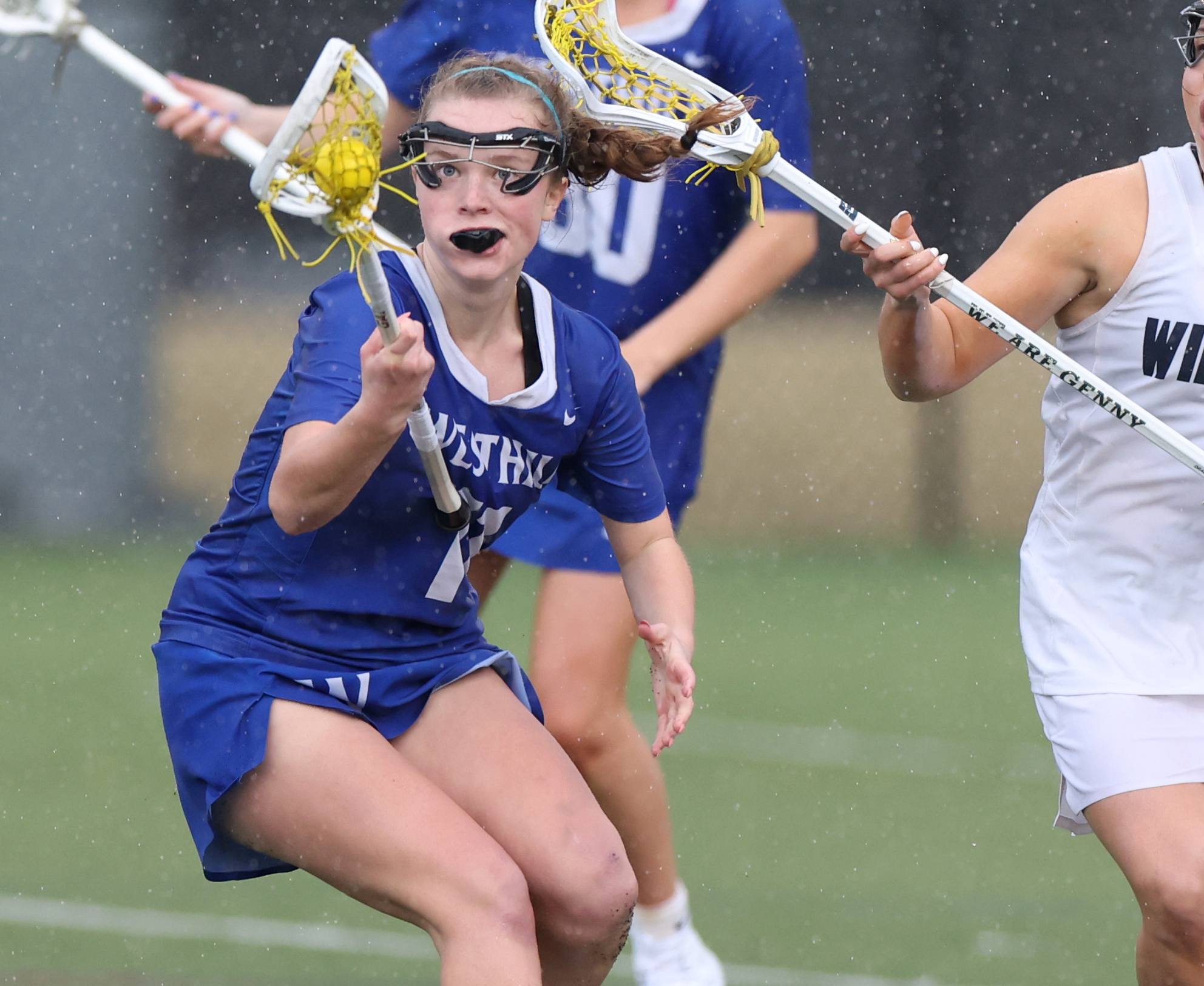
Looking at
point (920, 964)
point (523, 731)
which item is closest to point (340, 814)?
point (523, 731)

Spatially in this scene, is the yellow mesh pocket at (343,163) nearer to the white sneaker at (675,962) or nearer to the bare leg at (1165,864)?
the bare leg at (1165,864)

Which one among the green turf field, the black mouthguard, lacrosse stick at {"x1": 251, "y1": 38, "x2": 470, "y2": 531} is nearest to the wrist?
lacrosse stick at {"x1": 251, "y1": 38, "x2": 470, "y2": 531}

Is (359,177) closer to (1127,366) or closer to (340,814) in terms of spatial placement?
(340,814)

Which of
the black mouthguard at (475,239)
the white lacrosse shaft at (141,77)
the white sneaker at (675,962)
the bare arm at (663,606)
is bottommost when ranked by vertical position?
the white sneaker at (675,962)

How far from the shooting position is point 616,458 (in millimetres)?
3152

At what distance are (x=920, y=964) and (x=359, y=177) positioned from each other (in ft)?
7.98

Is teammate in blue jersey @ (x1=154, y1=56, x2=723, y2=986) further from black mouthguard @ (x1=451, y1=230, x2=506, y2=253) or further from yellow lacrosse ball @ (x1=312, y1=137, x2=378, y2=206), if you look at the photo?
yellow lacrosse ball @ (x1=312, y1=137, x2=378, y2=206)

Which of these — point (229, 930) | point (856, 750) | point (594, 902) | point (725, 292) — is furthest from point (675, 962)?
point (856, 750)

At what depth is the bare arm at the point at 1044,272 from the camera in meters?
3.11

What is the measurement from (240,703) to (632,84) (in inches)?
49.2

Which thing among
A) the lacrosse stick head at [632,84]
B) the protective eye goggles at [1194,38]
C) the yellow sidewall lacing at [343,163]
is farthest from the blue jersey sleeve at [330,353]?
the protective eye goggles at [1194,38]

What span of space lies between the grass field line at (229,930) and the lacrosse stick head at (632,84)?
1927 millimetres

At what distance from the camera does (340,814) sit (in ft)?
8.92

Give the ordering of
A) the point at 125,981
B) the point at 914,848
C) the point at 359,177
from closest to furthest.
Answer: the point at 359,177
the point at 125,981
the point at 914,848
